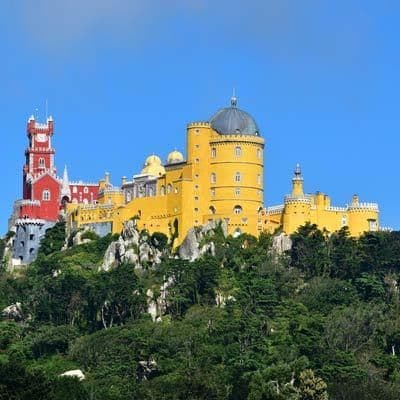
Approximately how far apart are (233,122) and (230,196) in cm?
534

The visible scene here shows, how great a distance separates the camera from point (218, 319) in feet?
439

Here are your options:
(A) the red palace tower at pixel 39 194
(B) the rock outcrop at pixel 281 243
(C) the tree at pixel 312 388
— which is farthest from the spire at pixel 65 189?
(C) the tree at pixel 312 388

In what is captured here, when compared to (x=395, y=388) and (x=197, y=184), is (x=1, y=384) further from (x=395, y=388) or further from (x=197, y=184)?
(x=197, y=184)

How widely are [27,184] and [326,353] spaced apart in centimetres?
3930

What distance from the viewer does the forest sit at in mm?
120500

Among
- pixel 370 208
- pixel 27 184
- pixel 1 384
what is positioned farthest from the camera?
pixel 27 184

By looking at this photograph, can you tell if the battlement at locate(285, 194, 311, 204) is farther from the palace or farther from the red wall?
the red wall

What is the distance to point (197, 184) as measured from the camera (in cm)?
14312

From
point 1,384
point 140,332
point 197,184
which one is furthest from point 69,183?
point 1,384

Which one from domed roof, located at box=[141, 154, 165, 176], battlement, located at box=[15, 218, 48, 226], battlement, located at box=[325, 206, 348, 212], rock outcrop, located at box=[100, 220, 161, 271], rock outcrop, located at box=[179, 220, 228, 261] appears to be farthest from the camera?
battlement, located at box=[15, 218, 48, 226]

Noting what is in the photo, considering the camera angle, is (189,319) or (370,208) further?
(370,208)

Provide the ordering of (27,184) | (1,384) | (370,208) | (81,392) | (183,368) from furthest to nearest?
1. (27,184)
2. (370,208)
3. (183,368)
4. (81,392)
5. (1,384)

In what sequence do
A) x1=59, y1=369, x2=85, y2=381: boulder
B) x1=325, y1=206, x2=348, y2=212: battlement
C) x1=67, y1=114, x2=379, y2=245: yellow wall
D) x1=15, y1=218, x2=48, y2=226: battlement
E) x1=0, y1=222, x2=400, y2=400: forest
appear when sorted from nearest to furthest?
x1=0, y1=222, x2=400, y2=400: forest, x1=59, y1=369, x2=85, y2=381: boulder, x1=67, y1=114, x2=379, y2=245: yellow wall, x1=325, y1=206, x2=348, y2=212: battlement, x1=15, y1=218, x2=48, y2=226: battlement

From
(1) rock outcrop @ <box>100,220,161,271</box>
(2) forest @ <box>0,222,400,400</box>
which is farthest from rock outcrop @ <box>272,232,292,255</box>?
(1) rock outcrop @ <box>100,220,161,271</box>
